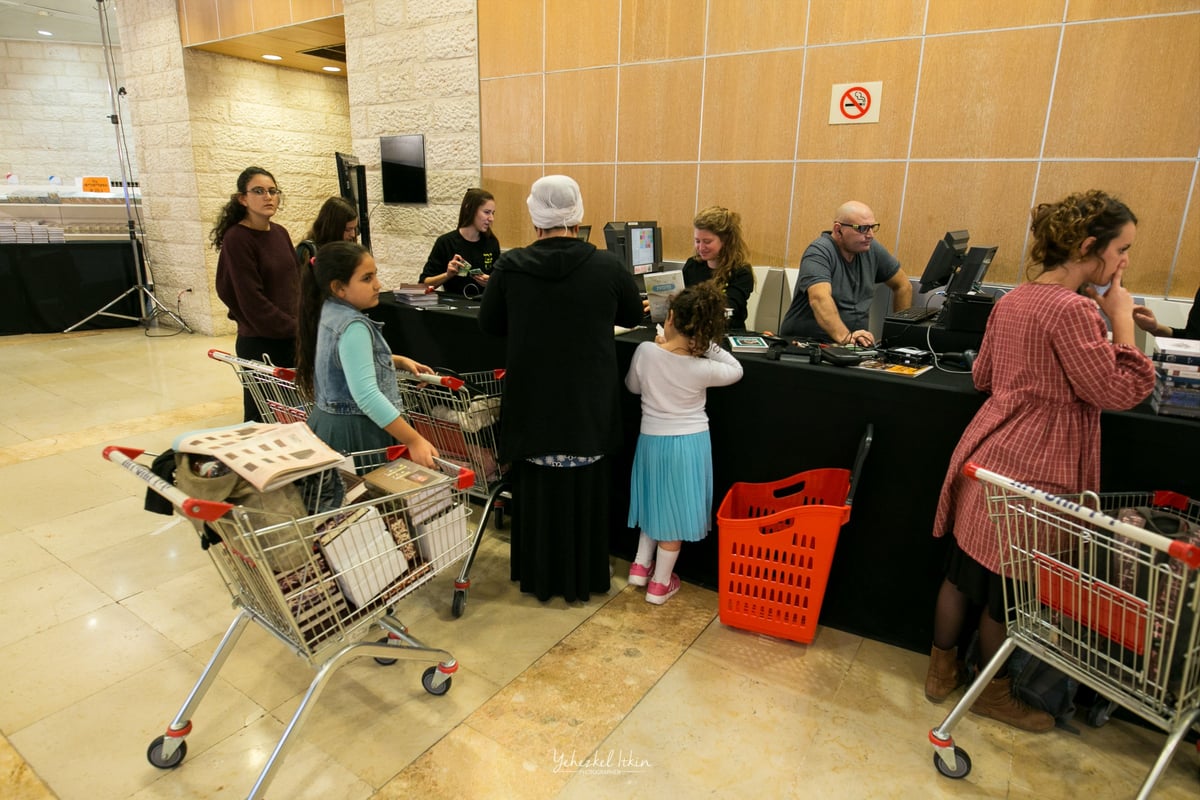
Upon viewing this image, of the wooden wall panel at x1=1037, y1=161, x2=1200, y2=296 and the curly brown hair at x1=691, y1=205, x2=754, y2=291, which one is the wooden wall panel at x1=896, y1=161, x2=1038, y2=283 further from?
the curly brown hair at x1=691, y1=205, x2=754, y2=291

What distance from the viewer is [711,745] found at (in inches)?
85.5

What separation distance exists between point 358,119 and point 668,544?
541cm

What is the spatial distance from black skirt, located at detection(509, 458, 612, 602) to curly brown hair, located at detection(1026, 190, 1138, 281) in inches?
65.6

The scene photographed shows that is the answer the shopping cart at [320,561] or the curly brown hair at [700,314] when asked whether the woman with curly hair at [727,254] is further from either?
the shopping cart at [320,561]

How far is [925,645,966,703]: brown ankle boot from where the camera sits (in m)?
2.38

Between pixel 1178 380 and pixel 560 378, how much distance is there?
1939 millimetres

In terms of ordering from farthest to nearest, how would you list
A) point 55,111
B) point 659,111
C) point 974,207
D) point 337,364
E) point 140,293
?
point 55,111 < point 140,293 < point 659,111 < point 974,207 < point 337,364

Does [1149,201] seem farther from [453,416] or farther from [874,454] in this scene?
[453,416]

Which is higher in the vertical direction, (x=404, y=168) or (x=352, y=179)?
(x=404, y=168)

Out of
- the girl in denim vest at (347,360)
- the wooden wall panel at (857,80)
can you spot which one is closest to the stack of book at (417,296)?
the girl in denim vest at (347,360)

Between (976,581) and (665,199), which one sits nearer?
(976,581)

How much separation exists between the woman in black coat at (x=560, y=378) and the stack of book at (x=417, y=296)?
1.24m

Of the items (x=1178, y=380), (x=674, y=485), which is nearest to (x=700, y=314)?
(x=674, y=485)

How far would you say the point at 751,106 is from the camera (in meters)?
4.57
